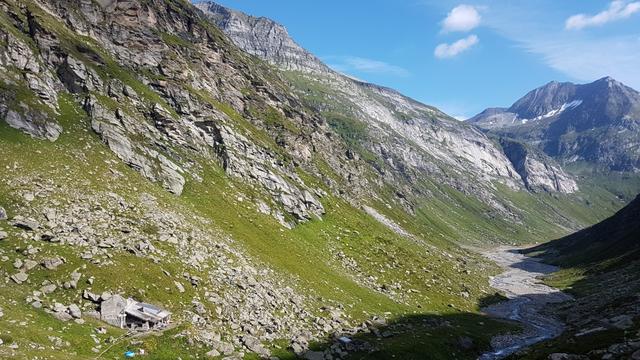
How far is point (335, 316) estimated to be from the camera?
65688 mm

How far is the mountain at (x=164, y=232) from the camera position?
46500mm

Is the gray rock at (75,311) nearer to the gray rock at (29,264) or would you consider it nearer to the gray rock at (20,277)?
the gray rock at (20,277)

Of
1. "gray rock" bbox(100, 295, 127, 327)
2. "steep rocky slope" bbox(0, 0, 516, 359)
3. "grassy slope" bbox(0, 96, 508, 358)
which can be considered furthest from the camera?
"steep rocky slope" bbox(0, 0, 516, 359)

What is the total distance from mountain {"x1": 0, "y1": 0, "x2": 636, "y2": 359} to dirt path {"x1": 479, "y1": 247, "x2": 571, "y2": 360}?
147 inches

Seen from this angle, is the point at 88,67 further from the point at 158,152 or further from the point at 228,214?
the point at 228,214

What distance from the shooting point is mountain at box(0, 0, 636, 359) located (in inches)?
1831

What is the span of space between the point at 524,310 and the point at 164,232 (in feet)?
279

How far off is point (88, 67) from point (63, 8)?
2895cm

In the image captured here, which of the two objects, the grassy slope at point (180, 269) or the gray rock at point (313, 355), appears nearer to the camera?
the grassy slope at point (180, 269)

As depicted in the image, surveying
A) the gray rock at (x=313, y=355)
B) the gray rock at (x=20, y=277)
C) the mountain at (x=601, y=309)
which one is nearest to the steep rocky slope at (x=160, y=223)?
the gray rock at (x=20, y=277)

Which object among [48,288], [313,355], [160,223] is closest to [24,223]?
[48,288]

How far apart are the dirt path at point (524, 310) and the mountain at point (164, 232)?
3728mm

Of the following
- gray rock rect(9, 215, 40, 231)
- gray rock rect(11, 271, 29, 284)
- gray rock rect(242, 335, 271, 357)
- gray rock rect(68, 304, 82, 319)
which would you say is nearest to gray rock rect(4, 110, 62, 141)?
gray rock rect(9, 215, 40, 231)

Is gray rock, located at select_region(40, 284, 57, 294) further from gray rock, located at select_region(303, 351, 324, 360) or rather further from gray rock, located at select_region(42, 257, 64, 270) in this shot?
gray rock, located at select_region(303, 351, 324, 360)
